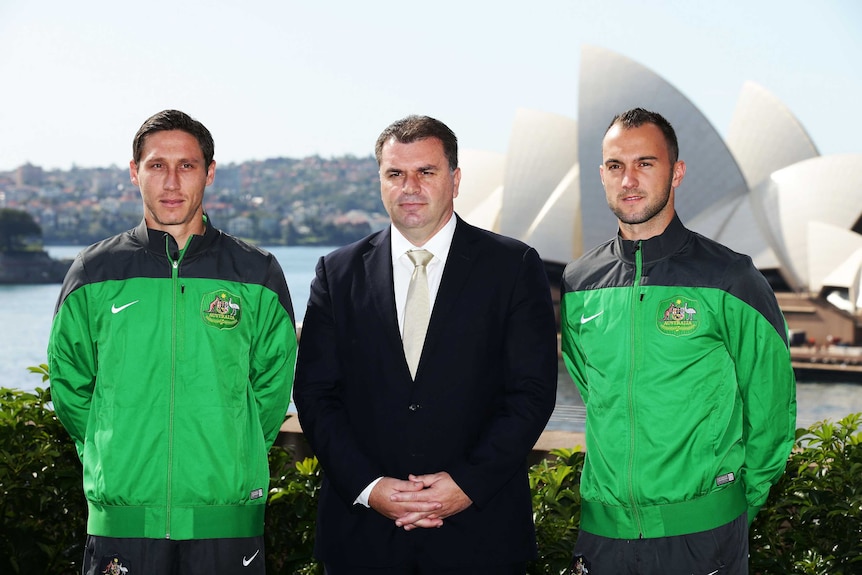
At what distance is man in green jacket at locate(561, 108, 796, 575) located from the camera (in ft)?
6.25

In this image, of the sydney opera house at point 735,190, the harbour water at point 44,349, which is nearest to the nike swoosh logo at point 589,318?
the harbour water at point 44,349

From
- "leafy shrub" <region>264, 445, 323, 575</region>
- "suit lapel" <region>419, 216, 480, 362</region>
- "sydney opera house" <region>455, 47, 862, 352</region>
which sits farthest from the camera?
"sydney opera house" <region>455, 47, 862, 352</region>

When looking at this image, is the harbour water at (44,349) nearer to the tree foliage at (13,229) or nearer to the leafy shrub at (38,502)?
the tree foliage at (13,229)

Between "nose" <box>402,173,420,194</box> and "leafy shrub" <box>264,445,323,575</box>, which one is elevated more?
"nose" <box>402,173,420,194</box>

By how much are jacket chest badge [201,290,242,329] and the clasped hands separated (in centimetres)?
49

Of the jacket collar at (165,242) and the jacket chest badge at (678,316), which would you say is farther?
the jacket collar at (165,242)

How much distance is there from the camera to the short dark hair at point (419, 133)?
1977 millimetres

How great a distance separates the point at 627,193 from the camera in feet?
6.65

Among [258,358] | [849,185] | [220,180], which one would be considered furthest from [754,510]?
[220,180]

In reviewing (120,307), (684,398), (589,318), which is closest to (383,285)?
(589,318)

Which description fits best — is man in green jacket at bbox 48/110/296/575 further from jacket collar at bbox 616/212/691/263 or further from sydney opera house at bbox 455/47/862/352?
sydney opera house at bbox 455/47/862/352

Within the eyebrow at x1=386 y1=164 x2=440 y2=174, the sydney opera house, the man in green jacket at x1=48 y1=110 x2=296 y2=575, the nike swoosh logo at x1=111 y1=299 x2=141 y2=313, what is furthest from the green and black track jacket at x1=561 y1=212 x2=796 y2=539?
the sydney opera house

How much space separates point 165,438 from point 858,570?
1.80m

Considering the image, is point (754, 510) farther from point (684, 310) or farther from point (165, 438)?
point (165, 438)
